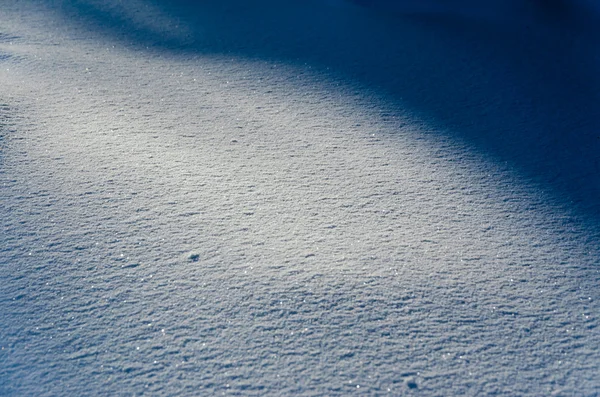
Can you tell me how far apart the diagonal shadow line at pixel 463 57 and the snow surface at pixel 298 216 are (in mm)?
18

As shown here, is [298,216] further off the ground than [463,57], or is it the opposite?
[463,57]

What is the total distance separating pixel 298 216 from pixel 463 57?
1939 millimetres

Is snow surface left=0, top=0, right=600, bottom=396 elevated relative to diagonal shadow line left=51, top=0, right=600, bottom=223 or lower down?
lower down

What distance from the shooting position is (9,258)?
6.42 ft

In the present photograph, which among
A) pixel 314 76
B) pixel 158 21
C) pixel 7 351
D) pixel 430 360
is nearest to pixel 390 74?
pixel 314 76

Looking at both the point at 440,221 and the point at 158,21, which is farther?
the point at 158,21

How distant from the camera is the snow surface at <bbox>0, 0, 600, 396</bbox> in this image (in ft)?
5.41

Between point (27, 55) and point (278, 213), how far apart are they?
2196mm

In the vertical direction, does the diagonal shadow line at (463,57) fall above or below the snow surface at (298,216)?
above

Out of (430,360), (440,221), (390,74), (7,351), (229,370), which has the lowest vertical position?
(7,351)

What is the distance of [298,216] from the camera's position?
219 cm

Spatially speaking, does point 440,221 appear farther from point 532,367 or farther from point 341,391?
point 341,391

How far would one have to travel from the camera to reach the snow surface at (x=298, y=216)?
64.9 inches

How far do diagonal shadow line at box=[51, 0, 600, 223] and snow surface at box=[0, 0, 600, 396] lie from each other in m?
0.02
